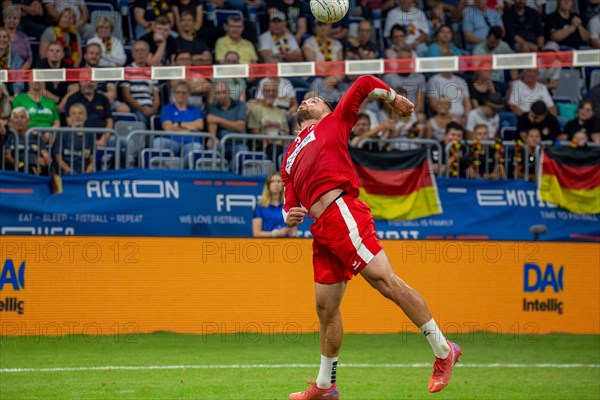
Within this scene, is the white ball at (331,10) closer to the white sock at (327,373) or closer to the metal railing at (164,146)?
the white sock at (327,373)

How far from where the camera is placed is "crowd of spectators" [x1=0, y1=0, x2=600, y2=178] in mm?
14727

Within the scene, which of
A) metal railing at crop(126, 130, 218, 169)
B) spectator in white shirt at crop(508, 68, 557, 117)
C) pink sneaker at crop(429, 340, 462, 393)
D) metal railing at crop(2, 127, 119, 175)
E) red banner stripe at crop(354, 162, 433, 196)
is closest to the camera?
pink sneaker at crop(429, 340, 462, 393)

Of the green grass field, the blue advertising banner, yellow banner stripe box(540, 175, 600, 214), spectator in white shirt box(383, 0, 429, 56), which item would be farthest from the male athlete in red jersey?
spectator in white shirt box(383, 0, 429, 56)

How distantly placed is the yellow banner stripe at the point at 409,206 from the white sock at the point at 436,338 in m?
6.70

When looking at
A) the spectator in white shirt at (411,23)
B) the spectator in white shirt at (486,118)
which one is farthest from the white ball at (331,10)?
the spectator in white shirt at (411,23)

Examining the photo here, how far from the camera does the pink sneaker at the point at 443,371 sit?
7.58 m

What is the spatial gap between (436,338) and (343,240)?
1.08m

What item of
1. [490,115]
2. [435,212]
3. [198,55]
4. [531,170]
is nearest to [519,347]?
[435,212]

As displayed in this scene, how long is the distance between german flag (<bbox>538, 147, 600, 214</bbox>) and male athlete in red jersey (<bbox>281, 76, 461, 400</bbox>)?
23.8 ft

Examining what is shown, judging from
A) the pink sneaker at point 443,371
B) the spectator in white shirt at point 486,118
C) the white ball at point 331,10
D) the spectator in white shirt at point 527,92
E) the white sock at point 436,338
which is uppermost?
the white ball at point 331,10

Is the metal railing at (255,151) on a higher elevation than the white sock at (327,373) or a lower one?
higher

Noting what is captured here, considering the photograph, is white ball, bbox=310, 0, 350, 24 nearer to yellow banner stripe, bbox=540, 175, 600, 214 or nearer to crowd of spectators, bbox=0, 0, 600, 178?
crowd of spectators, bbox=0, 0, 600, 178

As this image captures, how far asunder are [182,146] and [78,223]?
1.95 meters

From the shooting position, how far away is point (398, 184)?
14344mm
